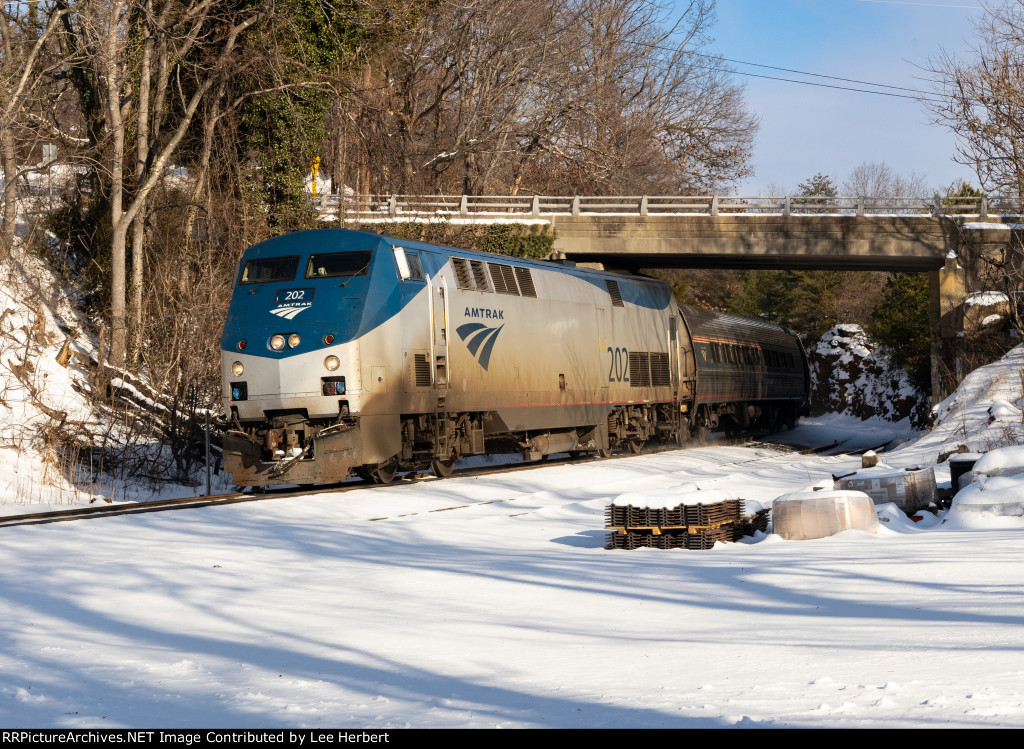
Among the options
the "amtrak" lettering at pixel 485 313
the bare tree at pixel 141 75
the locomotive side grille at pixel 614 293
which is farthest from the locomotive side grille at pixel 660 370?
the bare tree at pixel 141 75

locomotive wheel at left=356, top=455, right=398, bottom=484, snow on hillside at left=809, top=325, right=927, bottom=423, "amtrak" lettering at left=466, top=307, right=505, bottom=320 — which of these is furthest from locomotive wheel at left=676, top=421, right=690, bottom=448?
snow on hillside at left=809, top=325, right=927, bottom=423

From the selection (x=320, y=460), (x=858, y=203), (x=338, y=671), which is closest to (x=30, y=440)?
(x=320, y=460)

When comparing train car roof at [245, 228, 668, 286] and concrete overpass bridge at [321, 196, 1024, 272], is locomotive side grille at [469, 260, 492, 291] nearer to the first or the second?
train car roof at [245, 228, 668, 286]

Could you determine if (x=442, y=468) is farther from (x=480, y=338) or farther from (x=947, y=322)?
(x=947, y=322)

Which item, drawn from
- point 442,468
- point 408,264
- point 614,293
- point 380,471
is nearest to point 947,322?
point 614,293

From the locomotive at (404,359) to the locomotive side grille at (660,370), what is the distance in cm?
195

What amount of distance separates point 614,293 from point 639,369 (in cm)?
213

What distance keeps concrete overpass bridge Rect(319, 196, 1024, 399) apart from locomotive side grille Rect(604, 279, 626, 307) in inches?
503

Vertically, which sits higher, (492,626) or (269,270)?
(269,270)

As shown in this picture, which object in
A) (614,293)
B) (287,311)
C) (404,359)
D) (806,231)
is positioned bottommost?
(404,359)

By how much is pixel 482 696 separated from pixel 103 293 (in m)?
22.9

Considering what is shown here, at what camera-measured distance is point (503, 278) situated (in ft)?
65.4

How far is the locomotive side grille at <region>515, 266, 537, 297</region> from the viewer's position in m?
20.5

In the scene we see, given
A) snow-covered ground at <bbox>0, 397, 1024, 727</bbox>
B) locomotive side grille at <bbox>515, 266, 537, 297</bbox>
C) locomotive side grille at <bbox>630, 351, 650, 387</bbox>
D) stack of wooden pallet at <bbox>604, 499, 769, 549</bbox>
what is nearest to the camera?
snow-covered ground at <bbox>0, 397, 1024, 727</bbox>
